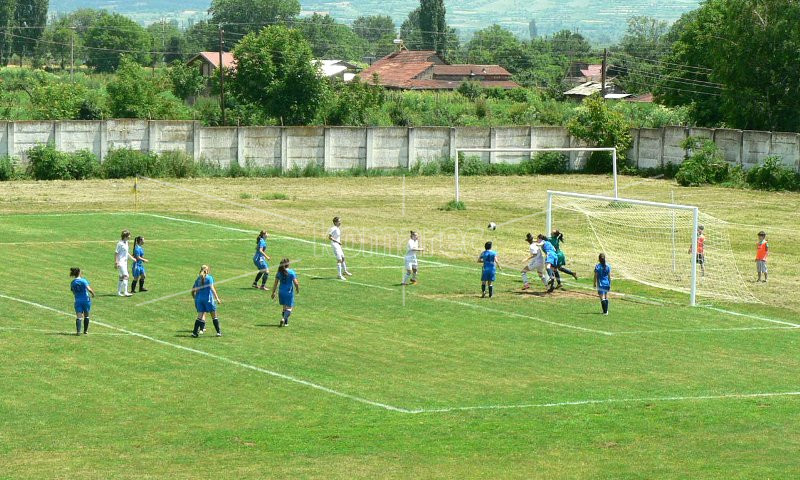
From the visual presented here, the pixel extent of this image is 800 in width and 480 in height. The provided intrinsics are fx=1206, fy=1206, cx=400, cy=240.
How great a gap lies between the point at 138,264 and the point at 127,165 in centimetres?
3394

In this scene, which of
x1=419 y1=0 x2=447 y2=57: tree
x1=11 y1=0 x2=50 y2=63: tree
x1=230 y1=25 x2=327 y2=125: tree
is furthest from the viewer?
x1=419 y1=0 x2=447 y2=57: tree

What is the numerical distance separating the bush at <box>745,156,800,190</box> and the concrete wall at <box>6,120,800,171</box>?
72 cm

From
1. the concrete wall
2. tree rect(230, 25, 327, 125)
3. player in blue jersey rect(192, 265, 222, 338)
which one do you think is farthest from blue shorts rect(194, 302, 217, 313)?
tree rect(230, 25, 327, 125)

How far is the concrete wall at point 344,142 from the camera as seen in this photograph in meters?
63.0

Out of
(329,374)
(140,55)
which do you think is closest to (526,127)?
(329,374)

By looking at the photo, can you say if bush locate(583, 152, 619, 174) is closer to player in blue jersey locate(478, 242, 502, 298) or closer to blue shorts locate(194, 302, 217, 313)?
player in blue jersey locate(478, 242, 502, 298)

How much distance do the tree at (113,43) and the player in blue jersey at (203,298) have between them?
140357 mm

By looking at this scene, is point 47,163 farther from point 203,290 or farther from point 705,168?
point 203,290

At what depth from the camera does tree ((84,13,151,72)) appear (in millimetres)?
166587

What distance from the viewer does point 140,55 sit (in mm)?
171875

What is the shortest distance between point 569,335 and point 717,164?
3822 centimetres

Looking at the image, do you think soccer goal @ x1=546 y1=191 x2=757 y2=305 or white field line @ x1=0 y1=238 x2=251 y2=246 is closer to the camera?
soccer goal @ x1=546 y1=191 x2=757 y2=305

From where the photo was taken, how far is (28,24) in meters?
186

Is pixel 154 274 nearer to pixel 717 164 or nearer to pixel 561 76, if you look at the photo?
pixel 717 164
